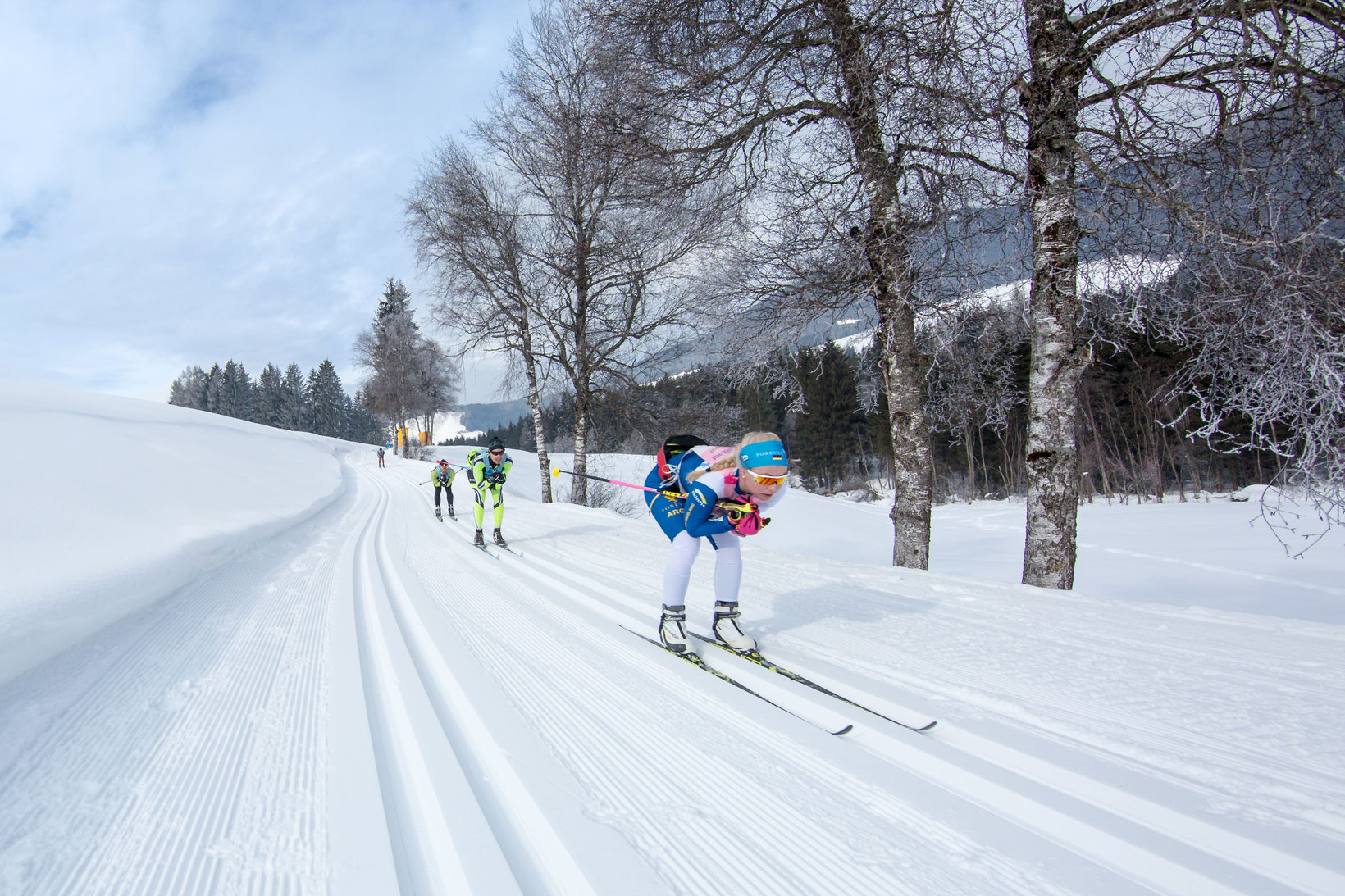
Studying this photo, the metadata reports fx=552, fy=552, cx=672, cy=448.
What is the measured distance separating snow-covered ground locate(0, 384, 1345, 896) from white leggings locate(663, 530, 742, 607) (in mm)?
380

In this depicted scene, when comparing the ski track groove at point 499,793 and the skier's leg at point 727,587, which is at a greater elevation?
the skier's leg at point 727,587

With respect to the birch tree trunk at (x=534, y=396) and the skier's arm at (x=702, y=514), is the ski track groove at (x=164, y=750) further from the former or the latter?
the birch tree trunk at (x=534, y=396)

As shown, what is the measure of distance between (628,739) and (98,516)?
5912mm

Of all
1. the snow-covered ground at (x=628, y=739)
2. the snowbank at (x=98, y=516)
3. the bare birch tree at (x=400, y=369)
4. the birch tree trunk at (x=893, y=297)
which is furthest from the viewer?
the bare birch tree at (x=400, y=369)

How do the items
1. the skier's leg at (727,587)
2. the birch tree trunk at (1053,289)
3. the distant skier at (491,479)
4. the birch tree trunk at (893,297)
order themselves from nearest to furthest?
the skier's leg at (727,587), the birch tree trunk at (1053,289), the birch tree trunk at (893,297), the distant skier at (491,479)

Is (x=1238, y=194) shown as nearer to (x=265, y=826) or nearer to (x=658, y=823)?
(x=658, y=823)

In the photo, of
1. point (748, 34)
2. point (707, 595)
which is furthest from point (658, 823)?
point (748, 34)

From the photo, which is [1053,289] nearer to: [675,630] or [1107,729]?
[1107,729]

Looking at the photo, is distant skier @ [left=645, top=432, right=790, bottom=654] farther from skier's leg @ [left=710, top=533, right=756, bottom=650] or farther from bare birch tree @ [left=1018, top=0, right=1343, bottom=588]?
bare birch tree @ [left=1018, top=0, right=1343, bottom=588]

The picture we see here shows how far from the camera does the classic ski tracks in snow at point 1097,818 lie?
1.45 metres

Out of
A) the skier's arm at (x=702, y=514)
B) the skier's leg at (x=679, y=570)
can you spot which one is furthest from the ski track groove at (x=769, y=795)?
the skier's arm at (x=702, y=514)

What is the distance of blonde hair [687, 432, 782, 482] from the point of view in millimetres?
3205

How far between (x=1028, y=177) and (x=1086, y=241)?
89 centimetres

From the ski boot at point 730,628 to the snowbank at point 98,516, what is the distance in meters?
3.66
